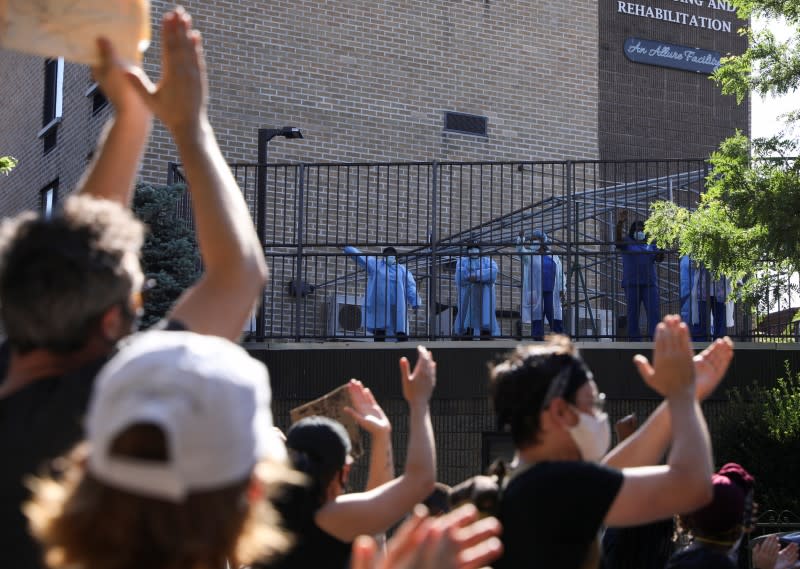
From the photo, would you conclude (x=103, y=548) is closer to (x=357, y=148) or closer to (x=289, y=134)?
(x=289, y=134)

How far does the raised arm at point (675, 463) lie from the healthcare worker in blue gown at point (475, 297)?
11.5m

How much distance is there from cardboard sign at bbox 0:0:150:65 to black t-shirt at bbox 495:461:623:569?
58.4 inches

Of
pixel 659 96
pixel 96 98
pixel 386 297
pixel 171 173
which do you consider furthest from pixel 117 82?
pixel 659 96

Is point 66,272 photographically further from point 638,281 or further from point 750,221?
point 638,281

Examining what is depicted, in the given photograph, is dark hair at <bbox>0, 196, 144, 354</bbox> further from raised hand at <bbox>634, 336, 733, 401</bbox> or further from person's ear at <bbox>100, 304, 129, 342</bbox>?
raised hand at <bbox>634, 336, 733, 401</bbox>

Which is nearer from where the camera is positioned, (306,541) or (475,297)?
(306,541)

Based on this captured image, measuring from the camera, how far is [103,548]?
1.70 meters

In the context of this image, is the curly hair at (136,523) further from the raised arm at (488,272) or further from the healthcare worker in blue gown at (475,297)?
the raised arm at (488,272)

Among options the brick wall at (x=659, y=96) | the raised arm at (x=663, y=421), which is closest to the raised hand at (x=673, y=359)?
the raised arm at (x=663, y=421)

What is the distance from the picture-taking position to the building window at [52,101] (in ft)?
68.8

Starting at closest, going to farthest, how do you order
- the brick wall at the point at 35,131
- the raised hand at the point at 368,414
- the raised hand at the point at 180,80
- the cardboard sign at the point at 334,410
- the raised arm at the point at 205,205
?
1. the raised arm at the point at 205,205
2. the raised hand at the point at 180,80
3. the raised hand at the point at 368,414
4. the cardboard sign at the point at 334,410
5. the brick wall at the point at 35,131

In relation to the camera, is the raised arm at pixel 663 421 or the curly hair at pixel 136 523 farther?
the raised arm at pixel 663 421

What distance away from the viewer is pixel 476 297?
49.6 ft

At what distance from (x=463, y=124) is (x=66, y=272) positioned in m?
19.1
